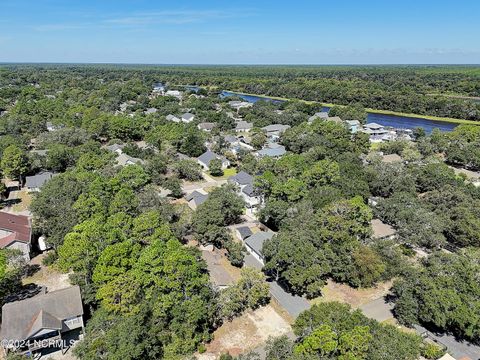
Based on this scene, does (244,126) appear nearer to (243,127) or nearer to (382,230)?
(243,127)

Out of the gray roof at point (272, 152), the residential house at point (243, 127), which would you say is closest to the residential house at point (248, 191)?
the gray roof at point (272, 152)

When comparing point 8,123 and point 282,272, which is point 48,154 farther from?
point 282,272

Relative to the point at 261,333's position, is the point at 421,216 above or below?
above

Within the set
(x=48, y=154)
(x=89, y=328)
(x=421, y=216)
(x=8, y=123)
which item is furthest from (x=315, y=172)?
(x=8, y=123)

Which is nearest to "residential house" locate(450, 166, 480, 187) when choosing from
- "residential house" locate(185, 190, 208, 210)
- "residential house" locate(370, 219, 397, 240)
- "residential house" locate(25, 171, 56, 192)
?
"residential house" locate(370, 219, 397, 240)

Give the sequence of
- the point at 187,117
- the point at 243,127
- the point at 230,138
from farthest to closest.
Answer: the point at 187,117 < the point at 243,127 < the point at 230,138

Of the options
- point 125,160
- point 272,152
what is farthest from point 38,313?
point 272,152
